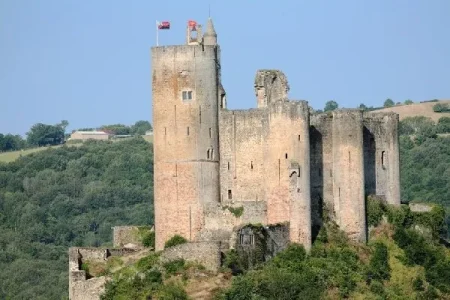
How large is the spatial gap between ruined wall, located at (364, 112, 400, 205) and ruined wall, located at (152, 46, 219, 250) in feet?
22.7

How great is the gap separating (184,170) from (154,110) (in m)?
2.67

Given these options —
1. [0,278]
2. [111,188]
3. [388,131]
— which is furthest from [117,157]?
[388,131]

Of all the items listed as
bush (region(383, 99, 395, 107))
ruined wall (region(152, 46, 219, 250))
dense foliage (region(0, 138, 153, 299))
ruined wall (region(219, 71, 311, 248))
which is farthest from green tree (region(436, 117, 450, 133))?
ruined wall (region(152, 46, 219, 250))

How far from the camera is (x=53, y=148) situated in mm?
158125

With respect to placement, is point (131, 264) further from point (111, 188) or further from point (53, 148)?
point (53, 148)

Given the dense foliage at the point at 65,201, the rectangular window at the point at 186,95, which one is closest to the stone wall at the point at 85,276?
the rectangular window at the point at 186,95

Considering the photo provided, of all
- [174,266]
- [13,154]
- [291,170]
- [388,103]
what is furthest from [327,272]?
[388,103]

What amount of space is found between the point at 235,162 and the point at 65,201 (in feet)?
221

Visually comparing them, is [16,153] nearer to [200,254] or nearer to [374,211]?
[374,211]

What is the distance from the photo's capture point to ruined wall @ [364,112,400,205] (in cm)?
7412

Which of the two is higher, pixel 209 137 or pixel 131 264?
pixel 209 137

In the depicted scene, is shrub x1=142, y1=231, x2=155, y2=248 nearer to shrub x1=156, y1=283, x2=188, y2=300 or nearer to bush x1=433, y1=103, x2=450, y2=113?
shrub x1=156, y1=283, x2=188, y2=300

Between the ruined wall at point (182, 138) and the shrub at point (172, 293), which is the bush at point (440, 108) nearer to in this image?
the ruined wall at point (182, 138)

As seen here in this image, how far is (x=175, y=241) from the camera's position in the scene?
70.3 metres
